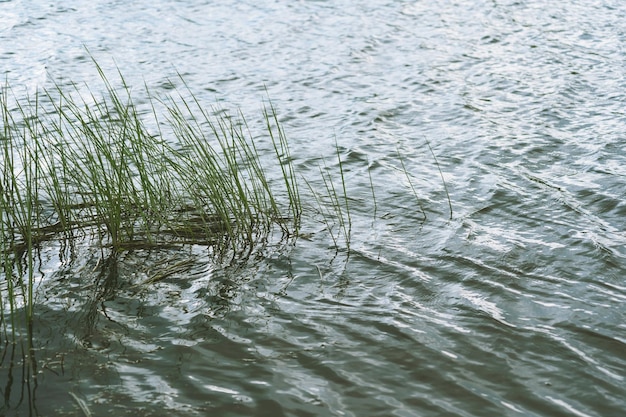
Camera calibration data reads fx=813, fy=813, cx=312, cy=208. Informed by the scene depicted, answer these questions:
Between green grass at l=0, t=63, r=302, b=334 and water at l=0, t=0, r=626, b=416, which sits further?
green grass at l=0, t=63, r=302, b=334

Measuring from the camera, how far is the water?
3.21m

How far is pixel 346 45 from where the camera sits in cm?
932

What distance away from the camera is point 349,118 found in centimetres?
702

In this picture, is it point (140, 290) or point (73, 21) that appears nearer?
point (140, 290)

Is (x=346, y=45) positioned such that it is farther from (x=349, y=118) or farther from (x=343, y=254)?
(x=343, y=254)

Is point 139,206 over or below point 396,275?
over

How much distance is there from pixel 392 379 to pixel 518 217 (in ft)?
6.76

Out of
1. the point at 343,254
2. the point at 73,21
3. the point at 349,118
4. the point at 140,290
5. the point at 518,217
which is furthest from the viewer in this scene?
the point at 73,21

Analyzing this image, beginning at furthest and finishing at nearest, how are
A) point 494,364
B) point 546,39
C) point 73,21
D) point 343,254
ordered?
point 73,21
point 546,39
point 343,254
point 494,364

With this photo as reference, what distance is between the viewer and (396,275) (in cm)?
426

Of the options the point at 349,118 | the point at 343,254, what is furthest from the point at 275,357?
the point at 349,118

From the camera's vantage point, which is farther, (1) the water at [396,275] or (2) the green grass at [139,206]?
(2) the green grass at [139,206]

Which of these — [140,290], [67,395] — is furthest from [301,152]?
[67,395]

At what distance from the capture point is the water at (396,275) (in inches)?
127
